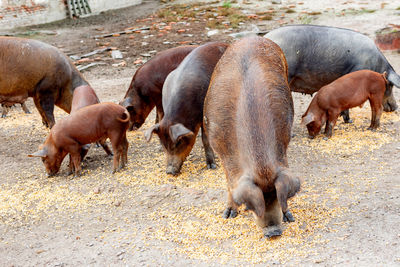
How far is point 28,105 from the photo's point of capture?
362 inches

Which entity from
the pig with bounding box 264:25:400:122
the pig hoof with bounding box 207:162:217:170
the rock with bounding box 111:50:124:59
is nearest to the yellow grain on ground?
the pig with bounding box 264:25:400:122

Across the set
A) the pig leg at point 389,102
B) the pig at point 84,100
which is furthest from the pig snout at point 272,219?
the pig leg at point 389,102

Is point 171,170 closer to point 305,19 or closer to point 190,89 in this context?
point 190,89

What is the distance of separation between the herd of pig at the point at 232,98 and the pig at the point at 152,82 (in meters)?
0.02

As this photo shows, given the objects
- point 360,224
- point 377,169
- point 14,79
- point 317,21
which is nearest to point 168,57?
point 14,79

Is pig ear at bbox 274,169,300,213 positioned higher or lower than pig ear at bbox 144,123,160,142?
higher

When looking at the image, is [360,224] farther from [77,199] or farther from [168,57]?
[168,57]

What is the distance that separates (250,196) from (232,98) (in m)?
1.05

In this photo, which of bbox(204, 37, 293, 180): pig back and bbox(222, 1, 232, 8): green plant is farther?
bbox(222, 1, 232, 8): green plant

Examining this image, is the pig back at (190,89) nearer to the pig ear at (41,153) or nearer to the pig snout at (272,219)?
the pig ear at (41,153)

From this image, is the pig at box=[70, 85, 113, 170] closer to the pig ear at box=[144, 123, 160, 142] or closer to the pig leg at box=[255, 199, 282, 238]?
the pig ear at box=[144, 123, 160, 142]

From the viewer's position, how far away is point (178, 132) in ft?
17.0

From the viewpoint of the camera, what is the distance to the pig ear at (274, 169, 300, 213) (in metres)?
3.37

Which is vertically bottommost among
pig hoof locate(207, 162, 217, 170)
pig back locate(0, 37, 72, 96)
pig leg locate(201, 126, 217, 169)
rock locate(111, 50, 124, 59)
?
rock locate(111, 50, 124, 59)
